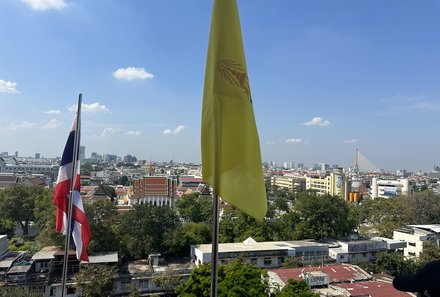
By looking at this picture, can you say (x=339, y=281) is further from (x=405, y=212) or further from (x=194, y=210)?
(x=194, y=210)

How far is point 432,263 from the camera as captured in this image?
1.80 metres

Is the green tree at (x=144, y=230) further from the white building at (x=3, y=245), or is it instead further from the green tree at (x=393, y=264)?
the green tree at (x=393, y=264)

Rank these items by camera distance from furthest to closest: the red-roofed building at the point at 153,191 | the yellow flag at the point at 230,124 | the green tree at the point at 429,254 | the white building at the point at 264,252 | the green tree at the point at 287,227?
the red-roofed building at the point at 153,191
the green tree at the point at 287,227
the green tree at the point at 429,254
the white building at the point at 264,252
the yellow flag at the point at 230,124

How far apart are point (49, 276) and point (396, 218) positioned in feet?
101

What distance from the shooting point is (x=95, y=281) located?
15328 millimetres

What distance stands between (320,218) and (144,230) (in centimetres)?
1461

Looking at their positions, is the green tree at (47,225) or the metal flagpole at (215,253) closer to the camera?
the metal flagpole at (215,253)

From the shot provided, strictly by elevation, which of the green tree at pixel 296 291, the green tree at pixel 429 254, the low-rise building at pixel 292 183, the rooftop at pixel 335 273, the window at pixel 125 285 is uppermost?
the low-rise building at pixel 292 183

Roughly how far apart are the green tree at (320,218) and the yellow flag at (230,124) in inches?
990

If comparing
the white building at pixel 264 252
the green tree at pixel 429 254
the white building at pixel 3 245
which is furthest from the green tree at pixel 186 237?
the green tree at pixel 429 254

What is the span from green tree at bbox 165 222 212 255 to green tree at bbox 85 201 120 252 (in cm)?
351

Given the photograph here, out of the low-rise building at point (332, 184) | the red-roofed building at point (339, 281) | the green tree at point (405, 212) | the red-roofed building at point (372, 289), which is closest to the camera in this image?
the red-roofed building at point (372, 289)

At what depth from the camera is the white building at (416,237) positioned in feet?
84.0

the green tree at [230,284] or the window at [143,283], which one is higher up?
the green tree at [230,284]
